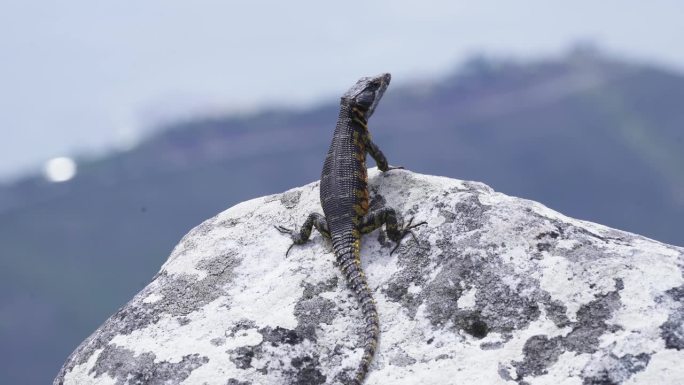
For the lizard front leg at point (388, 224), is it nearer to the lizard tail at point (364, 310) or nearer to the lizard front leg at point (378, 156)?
the lizard tail at point (364, 310)

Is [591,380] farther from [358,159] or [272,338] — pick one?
[358,159]

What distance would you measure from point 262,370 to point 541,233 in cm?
224

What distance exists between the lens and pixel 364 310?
218 inches

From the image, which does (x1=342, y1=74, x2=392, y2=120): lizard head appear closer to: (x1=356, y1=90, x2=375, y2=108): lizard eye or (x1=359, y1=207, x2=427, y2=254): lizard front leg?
(x1=356, y1=90, x2=375, y2=108): lizard eye

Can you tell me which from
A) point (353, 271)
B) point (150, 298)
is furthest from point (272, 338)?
point (150, 298)

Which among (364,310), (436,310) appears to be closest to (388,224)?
(364,310)

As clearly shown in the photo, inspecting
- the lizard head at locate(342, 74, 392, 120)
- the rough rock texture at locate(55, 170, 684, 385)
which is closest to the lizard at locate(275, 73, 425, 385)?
the lizard head at locate(342, 74, 392, 120)

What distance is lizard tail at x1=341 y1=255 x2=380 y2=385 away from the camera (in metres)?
5.11

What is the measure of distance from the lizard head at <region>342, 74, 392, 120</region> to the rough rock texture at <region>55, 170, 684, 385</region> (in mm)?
1446

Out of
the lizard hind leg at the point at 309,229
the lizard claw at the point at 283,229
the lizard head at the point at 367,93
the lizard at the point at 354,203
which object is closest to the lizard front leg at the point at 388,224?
the lizard at the point at 354,203

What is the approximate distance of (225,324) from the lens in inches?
222

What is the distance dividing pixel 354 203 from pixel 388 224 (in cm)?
54

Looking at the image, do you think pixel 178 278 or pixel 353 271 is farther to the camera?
pixel 178 278

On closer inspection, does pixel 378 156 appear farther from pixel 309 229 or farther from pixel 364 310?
pixel 364 310
